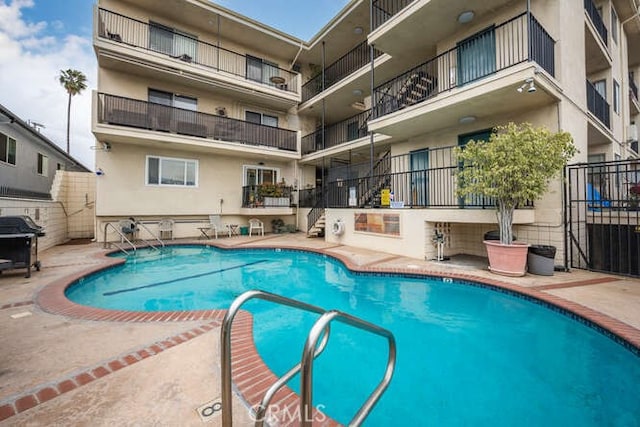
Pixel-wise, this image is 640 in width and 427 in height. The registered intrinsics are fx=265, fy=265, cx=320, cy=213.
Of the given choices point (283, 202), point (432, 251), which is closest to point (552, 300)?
point (432, 251)

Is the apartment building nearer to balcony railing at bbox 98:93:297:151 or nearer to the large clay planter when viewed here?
balcony railing at bbox 98:93:297:151

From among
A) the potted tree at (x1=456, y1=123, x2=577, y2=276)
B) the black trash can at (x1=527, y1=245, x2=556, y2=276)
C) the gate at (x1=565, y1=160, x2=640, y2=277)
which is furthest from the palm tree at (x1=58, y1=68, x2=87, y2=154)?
the gate at (x1=565, y1=160, x2=640, y2=277)

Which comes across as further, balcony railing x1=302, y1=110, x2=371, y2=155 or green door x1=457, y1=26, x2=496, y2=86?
balcony railing x1=302, y1=110, x2=371, y2=155

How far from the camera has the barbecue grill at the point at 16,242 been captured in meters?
5.27

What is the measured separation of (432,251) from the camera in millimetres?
7938

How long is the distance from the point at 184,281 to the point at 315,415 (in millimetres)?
5601

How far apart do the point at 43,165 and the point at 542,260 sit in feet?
74.5

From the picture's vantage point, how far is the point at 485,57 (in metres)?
8.04

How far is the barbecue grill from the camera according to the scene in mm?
5266

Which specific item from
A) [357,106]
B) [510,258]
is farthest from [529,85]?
[357,106]

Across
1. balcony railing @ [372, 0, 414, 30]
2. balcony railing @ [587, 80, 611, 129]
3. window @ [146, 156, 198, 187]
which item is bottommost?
window @ [146, 156, 198, 187]

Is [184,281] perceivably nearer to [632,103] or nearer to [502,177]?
[502,177]

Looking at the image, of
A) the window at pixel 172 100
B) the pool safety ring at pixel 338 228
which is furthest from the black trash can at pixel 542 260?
the window at pixel 172 100

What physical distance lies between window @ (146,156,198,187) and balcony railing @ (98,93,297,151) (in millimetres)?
1653
